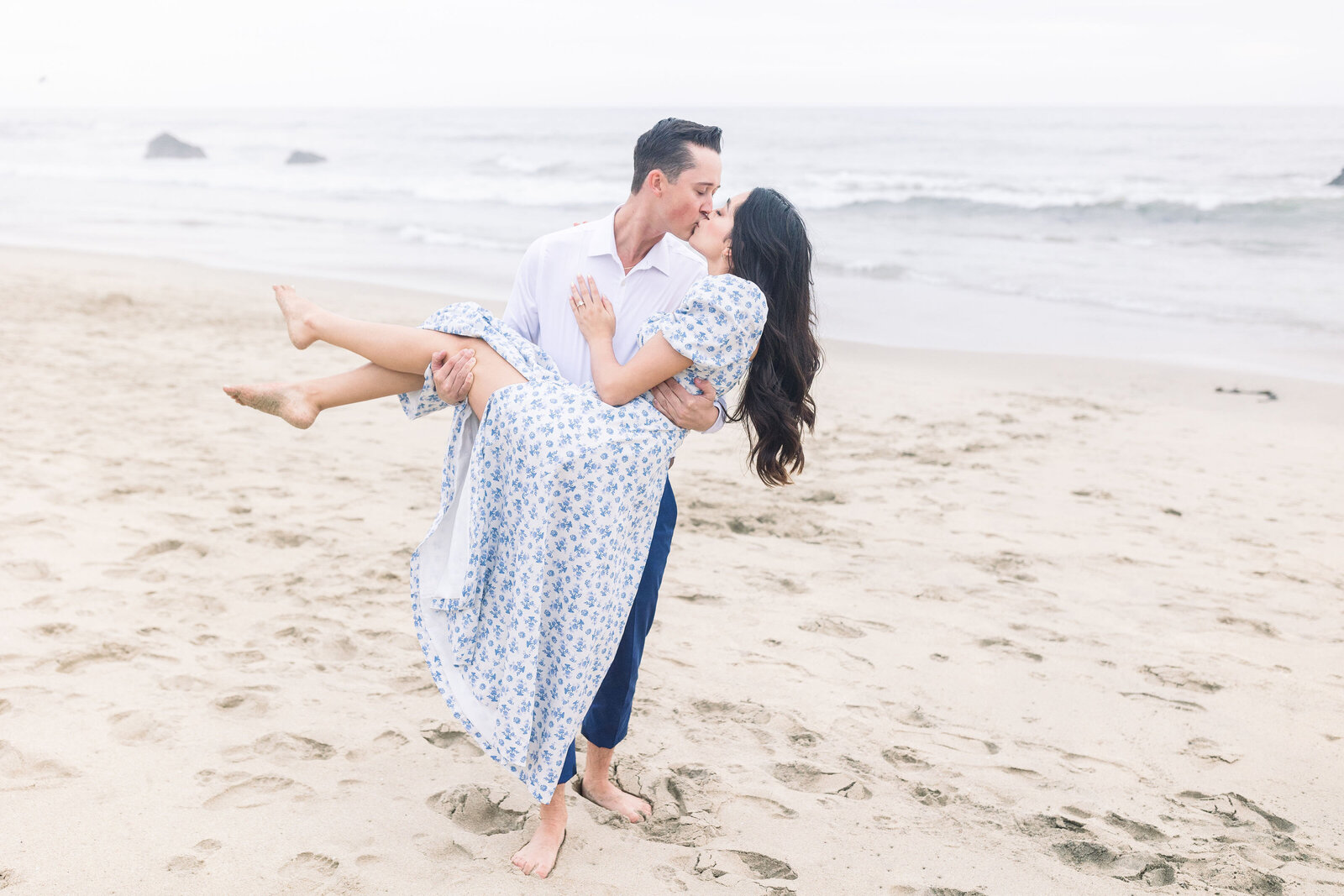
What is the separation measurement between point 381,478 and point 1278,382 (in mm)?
7048

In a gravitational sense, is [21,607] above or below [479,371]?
below

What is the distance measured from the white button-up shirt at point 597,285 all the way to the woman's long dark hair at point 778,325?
0.14m

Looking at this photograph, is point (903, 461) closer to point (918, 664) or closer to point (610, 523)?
point (918, 664)

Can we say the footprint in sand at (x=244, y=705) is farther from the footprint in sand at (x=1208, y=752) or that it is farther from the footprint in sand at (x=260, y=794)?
the footprint in sand at (x=1208, y=752)

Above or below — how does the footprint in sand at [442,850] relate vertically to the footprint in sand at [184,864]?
below

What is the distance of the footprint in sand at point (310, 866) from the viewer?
2.51m

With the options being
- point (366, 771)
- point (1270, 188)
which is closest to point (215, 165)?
point (1270, 188)

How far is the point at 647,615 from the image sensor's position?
9.15 ft

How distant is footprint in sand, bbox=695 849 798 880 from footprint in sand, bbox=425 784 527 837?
0.54 metres

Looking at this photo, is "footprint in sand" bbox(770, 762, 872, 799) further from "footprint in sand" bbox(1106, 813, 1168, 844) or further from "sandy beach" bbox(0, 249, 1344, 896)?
"footprint in sand" bbox(1106, 813, 1168, 844)

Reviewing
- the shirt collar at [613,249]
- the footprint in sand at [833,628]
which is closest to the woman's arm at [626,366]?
the shirt collar at [613,249]

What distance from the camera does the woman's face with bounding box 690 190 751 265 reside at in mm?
2596

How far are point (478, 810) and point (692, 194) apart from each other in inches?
72.0

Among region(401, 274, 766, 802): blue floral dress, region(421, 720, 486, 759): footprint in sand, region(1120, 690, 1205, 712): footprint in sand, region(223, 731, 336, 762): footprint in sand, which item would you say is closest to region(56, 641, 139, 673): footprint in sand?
region(223, 731, 336, 762): footprint in sand
